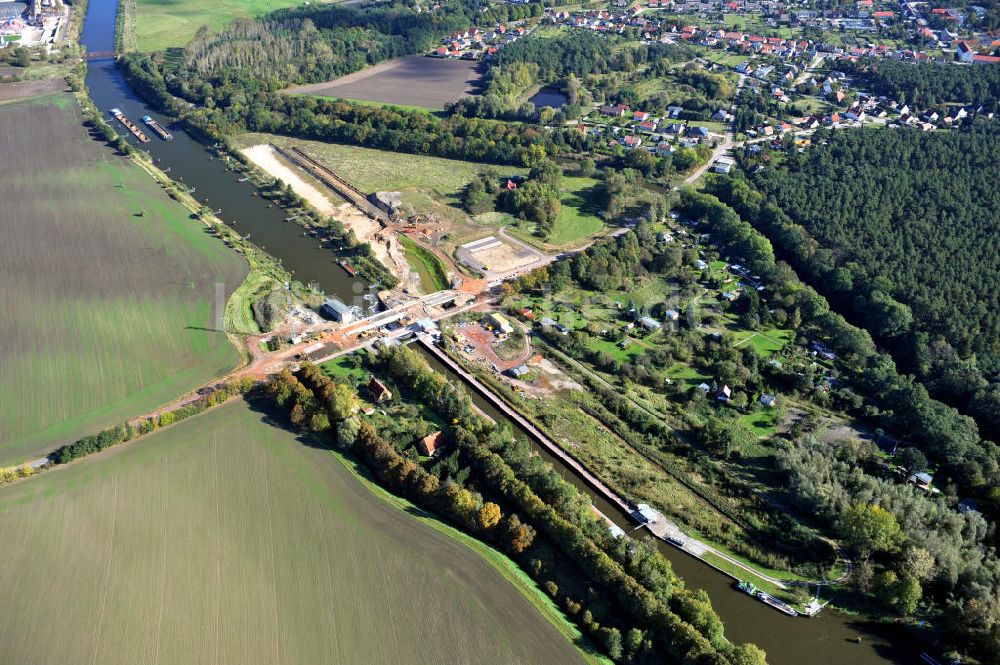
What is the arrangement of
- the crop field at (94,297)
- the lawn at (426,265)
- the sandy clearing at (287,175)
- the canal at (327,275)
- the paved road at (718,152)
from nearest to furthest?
1. the canal at (327,275)
2. the crop field at (94,297)
3. the lawn at (426,265)
4. the sandy clearing at (287,175)
5. the paved road at (718,152)

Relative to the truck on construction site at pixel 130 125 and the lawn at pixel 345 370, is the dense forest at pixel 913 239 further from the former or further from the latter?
the truck on construction site at pixel 130 125

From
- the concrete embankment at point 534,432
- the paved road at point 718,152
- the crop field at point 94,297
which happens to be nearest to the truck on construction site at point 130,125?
the crop field at point 94,297

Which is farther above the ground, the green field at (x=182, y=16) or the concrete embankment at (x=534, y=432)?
the green field at (x=182, y=16)

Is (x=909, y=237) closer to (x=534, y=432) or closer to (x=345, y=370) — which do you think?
(x=534, y=432)

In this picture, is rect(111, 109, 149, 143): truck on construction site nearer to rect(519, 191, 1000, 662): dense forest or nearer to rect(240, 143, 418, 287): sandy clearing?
rect(240, 143, 418, 287): sandy clearing

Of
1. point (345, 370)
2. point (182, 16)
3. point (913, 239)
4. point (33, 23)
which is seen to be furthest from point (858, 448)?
point (33, 23)

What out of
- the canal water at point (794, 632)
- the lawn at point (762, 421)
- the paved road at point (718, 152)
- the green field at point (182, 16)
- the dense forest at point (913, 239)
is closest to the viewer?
the canal water at point (794, 632)
